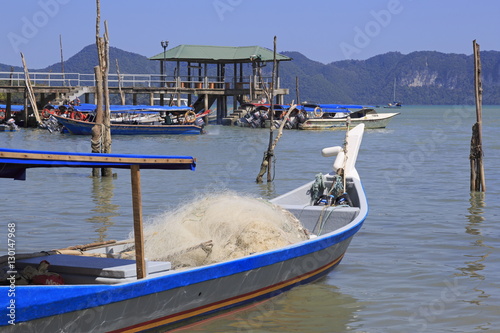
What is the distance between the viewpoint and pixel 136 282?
6824mm

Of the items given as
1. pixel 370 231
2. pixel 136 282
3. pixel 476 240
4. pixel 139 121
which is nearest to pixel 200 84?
pixel 139 121

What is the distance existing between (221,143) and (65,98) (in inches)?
598

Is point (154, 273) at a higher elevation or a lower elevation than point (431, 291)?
higher

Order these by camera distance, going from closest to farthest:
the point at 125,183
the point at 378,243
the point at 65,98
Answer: the point at 378,243
the point at 125,183
the point at 65,98

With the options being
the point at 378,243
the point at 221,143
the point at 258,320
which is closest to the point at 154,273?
the point at 258,320

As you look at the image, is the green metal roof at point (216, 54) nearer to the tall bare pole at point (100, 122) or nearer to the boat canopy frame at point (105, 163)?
the tall bare pole at point (100, 122)

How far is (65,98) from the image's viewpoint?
50.4m

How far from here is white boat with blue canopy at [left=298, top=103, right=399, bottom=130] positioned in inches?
2132

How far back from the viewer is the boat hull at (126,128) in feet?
142

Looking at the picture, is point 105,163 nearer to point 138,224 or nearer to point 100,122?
point 138,224

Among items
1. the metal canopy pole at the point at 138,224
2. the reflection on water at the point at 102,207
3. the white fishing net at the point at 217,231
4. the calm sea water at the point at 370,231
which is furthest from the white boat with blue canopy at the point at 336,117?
the metal canopy pole at the point at 138,224

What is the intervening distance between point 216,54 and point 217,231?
50.7m

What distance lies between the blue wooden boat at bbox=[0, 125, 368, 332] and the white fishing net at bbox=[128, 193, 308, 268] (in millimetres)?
442

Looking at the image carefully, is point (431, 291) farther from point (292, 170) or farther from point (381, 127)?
point (381, 127)
